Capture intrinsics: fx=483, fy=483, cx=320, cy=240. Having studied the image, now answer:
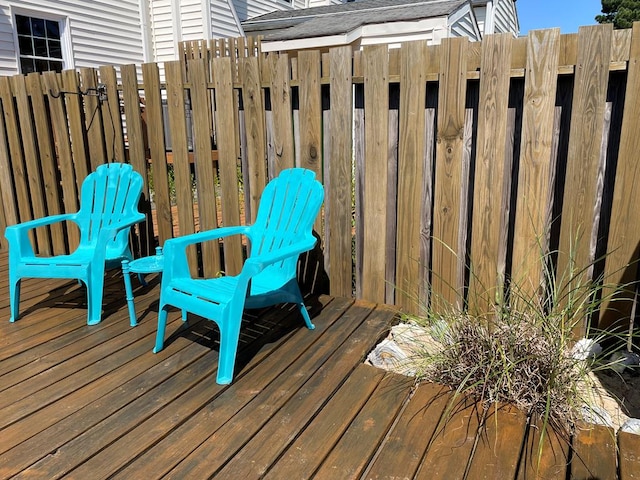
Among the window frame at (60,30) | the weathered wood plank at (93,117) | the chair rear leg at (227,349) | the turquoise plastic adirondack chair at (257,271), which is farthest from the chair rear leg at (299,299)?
the window frame at (60,30)

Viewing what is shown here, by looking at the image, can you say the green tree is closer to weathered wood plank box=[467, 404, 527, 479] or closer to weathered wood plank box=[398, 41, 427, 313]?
weathered wood plank box=[398, 41, 427, 313]

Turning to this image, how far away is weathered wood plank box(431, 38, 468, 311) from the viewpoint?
2.40 meters

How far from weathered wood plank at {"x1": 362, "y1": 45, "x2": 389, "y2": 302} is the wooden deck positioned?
1.27ft

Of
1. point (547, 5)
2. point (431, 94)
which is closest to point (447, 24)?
point (431, 94)

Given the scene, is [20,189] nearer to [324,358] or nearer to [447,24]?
[324,358]

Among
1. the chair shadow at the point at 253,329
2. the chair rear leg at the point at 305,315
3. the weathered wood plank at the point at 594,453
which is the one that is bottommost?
the chair shadow at the point at 253,329

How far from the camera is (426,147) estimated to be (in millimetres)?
2621

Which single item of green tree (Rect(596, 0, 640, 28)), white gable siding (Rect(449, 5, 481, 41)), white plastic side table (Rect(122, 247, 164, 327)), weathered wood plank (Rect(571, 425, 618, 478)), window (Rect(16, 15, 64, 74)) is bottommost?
weathered wood plank (Rect(571, 425, 618, 478))

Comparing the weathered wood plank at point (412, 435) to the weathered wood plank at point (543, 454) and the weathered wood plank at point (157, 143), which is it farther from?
the weathered wood plank at point (157, 143)

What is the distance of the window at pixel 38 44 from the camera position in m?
7.18

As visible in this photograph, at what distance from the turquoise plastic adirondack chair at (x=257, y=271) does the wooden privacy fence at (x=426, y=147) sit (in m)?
0.34

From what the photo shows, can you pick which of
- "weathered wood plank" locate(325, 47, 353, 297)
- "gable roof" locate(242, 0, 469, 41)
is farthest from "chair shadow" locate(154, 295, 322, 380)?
"gable roof" locate(242, 0, 469, 41)

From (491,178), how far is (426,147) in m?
0.39

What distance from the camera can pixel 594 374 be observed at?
2279mm
